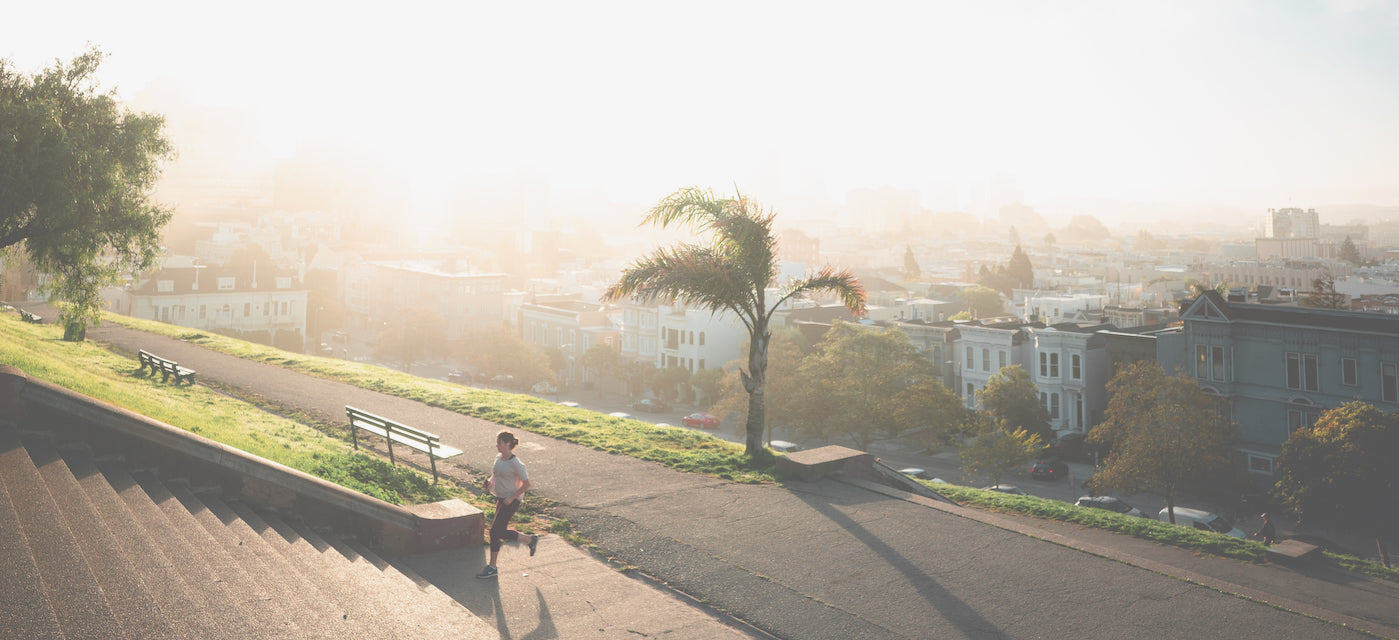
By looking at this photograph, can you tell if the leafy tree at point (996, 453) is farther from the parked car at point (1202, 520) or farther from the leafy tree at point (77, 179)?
the leafy tree at point (77, 179)

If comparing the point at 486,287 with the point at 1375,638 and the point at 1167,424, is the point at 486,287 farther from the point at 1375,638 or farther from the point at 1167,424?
the point at 1375,638

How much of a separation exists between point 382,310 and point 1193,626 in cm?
12207

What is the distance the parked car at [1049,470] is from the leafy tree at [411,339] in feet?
211

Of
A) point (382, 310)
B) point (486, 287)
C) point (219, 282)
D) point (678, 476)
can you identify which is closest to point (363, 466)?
point (678, 476)

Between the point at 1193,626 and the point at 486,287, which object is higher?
the point at 486,287

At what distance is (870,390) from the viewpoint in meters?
45.1

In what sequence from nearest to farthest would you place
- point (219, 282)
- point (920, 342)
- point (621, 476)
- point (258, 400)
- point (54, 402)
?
point (54, 402) < point (621, 476) < point (258, 400) < point (920, 342) < point (219, 282)

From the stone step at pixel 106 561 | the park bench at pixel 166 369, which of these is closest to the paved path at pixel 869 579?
the stone step at pixel 106 561

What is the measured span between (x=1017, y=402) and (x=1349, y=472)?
1904 centimetres

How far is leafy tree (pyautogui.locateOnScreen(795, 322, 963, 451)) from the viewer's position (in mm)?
44031

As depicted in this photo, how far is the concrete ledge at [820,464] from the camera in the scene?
11.3m

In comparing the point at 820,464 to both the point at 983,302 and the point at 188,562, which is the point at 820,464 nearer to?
the point at 188,562

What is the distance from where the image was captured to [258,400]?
57.1ft

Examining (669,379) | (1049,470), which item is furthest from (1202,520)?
(669,379)
